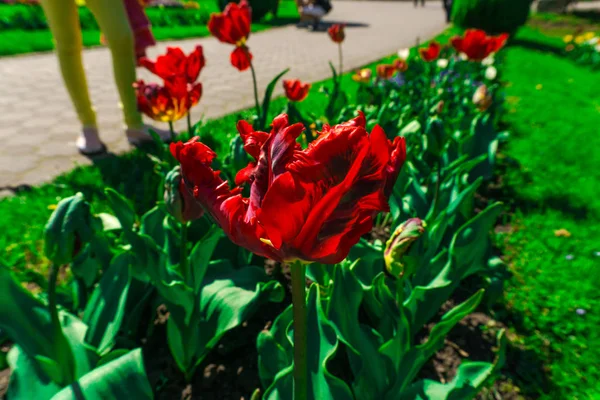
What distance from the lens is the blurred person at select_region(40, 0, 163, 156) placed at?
107 inches

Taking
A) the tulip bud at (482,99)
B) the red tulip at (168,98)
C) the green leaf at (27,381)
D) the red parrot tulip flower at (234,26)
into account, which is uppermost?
the red parrot tulip flower at (234,26)

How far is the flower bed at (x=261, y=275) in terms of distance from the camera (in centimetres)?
67

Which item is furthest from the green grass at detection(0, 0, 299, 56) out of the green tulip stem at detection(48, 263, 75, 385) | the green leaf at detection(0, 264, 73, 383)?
the green tulip stem at detection(48, 263, 75, 385)

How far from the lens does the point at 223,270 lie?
164 centimetres

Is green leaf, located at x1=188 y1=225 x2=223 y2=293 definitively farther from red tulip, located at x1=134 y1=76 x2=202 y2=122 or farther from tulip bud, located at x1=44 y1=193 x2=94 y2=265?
red tulip, located at x1=134 y1=76 x2=202 y2=122

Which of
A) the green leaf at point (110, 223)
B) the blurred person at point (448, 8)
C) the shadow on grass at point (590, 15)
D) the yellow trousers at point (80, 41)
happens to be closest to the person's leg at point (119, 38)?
the yellow trousers at point (80, 41)

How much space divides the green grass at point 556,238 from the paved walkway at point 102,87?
2.27m

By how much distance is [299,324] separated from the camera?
791mm

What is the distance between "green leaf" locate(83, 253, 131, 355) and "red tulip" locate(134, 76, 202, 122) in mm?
627

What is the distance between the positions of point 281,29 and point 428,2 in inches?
547

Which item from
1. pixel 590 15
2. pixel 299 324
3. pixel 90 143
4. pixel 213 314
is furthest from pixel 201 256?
pixel 590 15

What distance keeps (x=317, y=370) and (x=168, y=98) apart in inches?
46.0

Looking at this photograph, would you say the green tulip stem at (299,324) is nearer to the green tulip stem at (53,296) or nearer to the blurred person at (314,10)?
the green tulip stem at (53,296)

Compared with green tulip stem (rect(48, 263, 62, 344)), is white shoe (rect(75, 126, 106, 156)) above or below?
below
